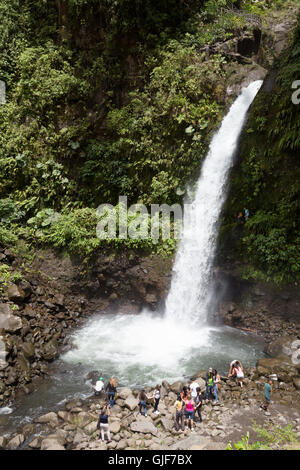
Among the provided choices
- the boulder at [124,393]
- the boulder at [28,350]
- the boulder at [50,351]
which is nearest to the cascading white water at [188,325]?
the boulder at [50,351]

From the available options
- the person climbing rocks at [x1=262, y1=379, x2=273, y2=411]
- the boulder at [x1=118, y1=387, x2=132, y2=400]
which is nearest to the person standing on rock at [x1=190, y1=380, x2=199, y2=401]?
the person climbing rocks at [x1=262, y1=379, x2=273, y2=411]

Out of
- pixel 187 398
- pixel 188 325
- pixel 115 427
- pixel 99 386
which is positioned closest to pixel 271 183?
pixel 188 325

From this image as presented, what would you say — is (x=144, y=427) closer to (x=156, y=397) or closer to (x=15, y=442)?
(x=156, y=397)

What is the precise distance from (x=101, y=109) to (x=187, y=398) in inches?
616

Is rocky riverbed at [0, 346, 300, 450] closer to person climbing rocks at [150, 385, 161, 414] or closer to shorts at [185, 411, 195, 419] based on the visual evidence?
person climbing rocks at [150, 385, 161, 414]

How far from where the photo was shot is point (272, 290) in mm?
13203

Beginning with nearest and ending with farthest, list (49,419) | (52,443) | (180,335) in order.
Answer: (52,443), (49,419), (180,335)

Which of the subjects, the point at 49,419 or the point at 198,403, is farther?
the point at 49,419

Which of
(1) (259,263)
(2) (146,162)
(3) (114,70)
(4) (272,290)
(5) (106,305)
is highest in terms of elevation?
(3) (114,70)

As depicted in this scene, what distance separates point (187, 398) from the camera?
29.7ft

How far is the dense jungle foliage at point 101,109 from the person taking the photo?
16.4 m
